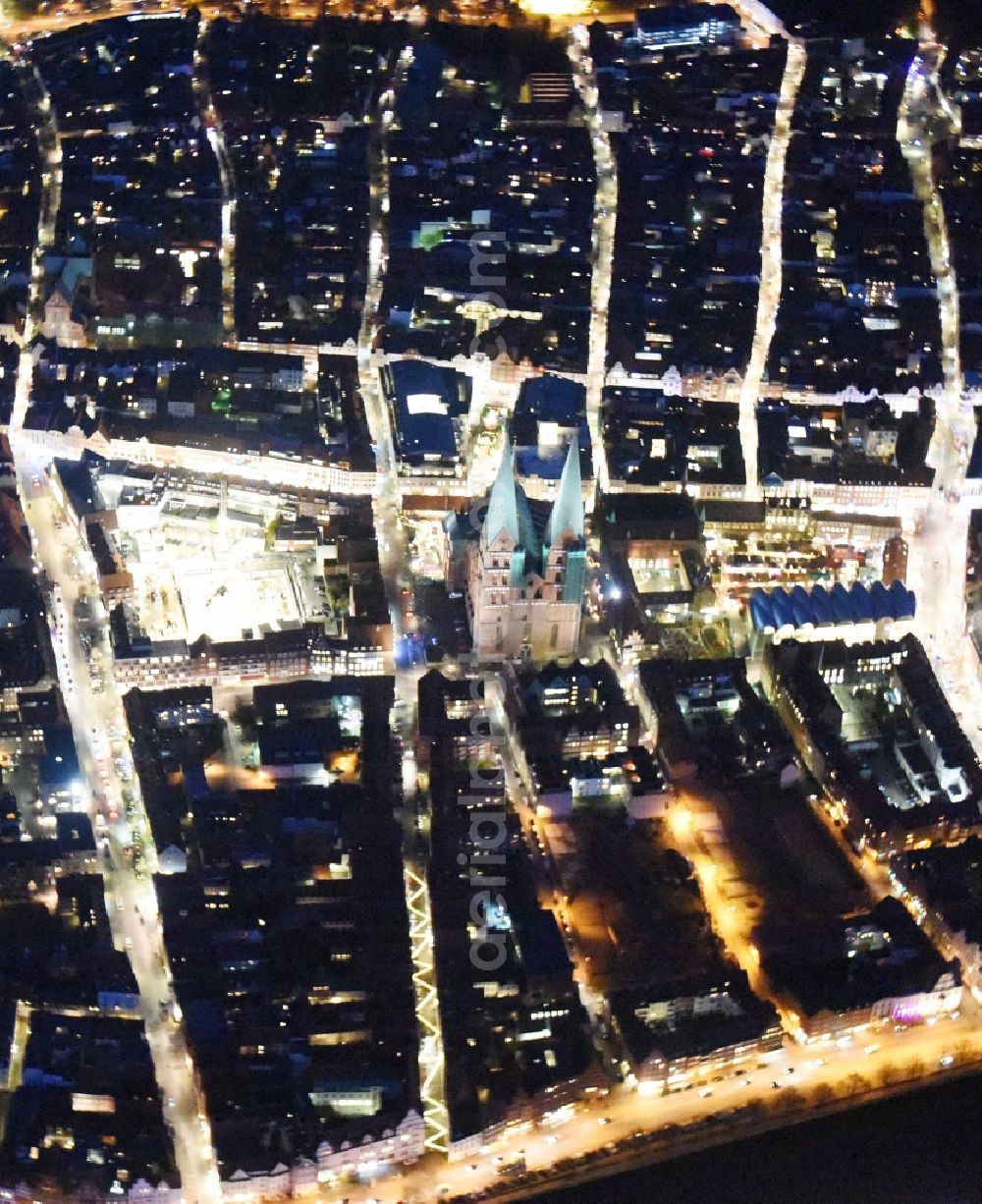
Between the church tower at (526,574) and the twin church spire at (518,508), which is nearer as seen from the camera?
the twin church spire at (518,508)

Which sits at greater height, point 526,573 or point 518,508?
point 518,508

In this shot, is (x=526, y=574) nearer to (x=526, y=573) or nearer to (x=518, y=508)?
(x=526, y=573)

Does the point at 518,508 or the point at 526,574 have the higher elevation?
the point at 518,508

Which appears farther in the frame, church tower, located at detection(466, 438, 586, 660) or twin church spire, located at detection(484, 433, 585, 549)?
church tower, located at detection(466, 438, 586, 660)

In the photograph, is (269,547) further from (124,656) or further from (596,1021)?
(596,1021)

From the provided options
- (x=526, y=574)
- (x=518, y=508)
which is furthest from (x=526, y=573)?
(x=518, y=508)

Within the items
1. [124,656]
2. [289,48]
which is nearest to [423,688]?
[124,656]

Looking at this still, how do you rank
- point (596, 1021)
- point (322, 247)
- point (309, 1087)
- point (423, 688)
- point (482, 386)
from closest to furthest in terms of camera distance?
1. point (309, 1087)
2. point (596, 1021)
3. point (423, 688)
4. point (482, 386)
5. point (322, 247)

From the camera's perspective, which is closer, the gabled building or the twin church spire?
Result: the twin church spire
